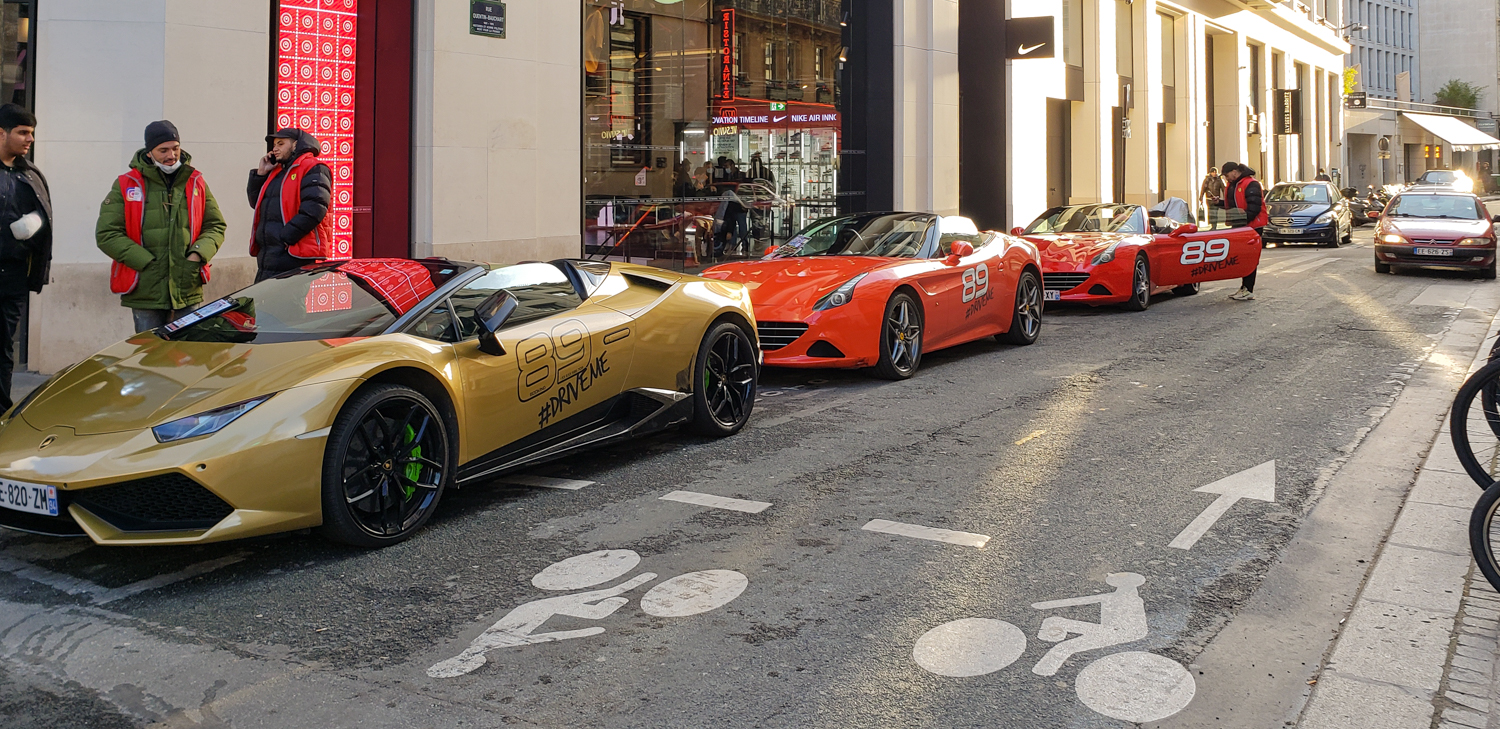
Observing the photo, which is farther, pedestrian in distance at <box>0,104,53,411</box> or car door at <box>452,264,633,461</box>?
pedestrian in distance at <box>0,104,53,411</box>

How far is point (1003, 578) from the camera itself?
478cm

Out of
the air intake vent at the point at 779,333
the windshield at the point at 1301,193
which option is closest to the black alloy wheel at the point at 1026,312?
the air intake vent at the point at 779,333

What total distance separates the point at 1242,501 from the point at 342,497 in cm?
408

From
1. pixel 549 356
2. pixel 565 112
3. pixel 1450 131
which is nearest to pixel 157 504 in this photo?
pixel 549 356

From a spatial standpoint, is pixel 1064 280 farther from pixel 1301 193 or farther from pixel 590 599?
pixel 1301 193

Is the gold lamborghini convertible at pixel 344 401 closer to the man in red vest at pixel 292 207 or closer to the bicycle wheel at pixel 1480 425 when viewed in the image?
the man in red vest at pixel 292 207

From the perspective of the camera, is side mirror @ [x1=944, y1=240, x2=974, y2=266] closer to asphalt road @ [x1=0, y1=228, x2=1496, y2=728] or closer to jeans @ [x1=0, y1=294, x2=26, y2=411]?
asphalt road @ [x1=0, y1=228, x2=1496, y2=728]

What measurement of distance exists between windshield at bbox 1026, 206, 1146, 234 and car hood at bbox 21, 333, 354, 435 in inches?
477

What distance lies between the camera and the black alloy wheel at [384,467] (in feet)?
16.0

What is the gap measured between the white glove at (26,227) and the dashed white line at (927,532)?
15.8 feet

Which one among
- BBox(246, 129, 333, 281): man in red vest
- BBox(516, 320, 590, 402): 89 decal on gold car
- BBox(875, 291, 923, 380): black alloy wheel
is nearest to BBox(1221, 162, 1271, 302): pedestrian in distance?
BBox(875, 291, 923, 380): black alloy wheel

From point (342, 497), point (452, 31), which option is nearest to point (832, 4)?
point (452, 31)

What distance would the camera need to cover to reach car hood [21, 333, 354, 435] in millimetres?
4793

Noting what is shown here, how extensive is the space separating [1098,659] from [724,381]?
3.83 metres
